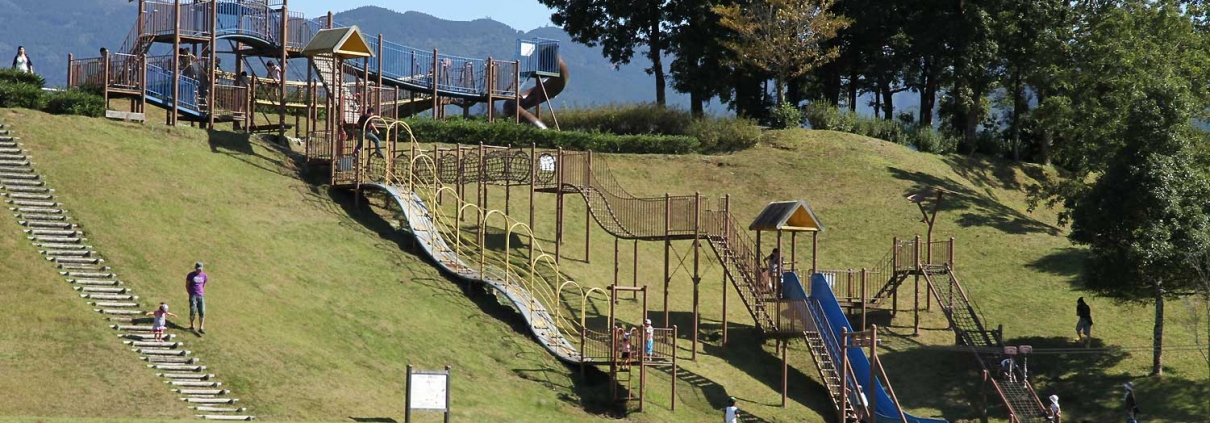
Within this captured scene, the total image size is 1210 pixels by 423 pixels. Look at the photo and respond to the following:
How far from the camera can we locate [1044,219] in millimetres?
57594

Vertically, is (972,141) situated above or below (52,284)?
above

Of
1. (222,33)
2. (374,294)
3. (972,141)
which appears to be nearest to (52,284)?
(374,294)

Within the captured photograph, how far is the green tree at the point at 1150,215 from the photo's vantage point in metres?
41.4

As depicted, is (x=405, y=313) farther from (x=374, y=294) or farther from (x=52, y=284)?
(x=52, y=284)

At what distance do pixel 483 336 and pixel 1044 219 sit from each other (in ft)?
88.3

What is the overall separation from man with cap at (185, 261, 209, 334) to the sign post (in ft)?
17.9

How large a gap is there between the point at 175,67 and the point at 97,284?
14.8 m

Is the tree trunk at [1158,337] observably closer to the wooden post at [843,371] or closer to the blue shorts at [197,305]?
the wooden post at [843,371]

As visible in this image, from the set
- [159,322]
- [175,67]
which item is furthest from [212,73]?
[159,322]

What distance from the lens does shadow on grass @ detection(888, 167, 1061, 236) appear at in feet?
175

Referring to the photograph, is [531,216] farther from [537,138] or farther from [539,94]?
[539,94]

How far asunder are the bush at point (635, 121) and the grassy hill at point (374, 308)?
23.0 ft

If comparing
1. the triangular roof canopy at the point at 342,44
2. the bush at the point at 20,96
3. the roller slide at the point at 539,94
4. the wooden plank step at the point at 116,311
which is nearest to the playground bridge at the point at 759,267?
the triangular roof canopy at the point at 342,44

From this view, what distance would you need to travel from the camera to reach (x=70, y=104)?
45.8m
